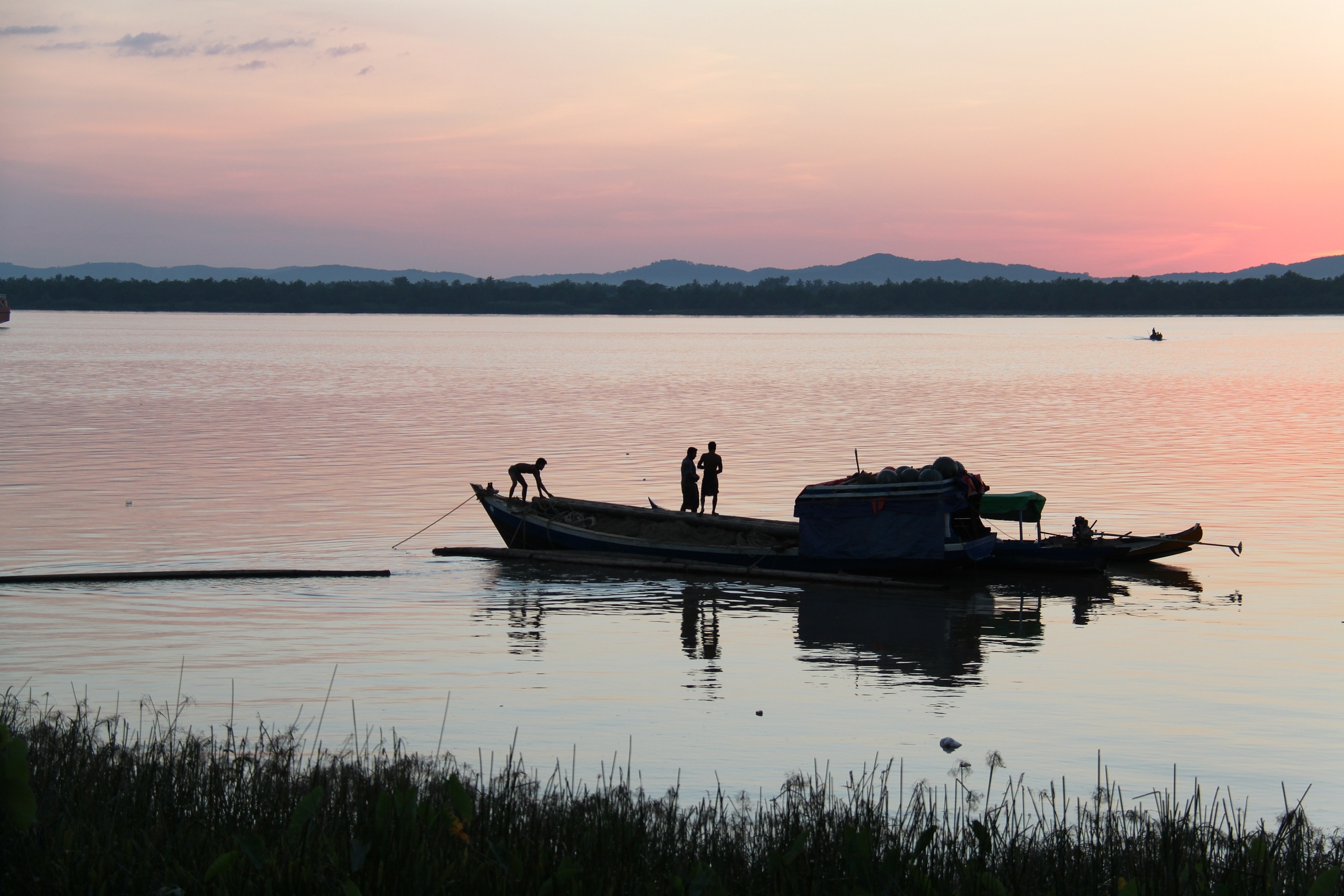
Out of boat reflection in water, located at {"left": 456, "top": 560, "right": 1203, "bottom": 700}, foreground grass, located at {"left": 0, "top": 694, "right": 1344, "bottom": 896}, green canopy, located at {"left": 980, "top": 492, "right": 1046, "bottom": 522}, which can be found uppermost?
green canopy, located at {"left": 980, "top": 492, "right": 1046, "bottom": 522}

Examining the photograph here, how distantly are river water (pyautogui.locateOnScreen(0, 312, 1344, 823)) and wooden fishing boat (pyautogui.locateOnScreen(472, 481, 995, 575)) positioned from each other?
81 centimetres

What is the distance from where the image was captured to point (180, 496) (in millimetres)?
34031

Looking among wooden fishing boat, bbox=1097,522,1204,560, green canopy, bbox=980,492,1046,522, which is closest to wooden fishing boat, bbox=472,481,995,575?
green canopy, bbox=980,492,1046,522

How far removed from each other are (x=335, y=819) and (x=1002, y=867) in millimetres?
4386

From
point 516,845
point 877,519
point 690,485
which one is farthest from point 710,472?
point 516,845

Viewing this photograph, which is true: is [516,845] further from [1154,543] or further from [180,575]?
[1154,543]

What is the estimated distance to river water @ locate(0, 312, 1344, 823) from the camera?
14.2 m

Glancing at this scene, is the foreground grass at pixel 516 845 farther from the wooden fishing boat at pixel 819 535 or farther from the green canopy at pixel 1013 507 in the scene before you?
the green canopy at pixel 1013 507

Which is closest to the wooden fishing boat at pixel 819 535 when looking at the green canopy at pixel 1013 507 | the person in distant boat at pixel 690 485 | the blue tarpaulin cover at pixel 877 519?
the blue tarpaulin cover at pixel 877 519

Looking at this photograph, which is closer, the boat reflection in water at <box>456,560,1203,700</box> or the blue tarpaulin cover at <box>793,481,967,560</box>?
the boat reflection in water at <box>456,560,1203,700</box>

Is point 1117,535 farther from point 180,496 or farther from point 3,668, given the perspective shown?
point 180,496

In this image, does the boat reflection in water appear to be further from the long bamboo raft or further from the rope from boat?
the rope from boat

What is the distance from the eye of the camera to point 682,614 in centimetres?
2138

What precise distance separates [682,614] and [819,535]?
156 inches
